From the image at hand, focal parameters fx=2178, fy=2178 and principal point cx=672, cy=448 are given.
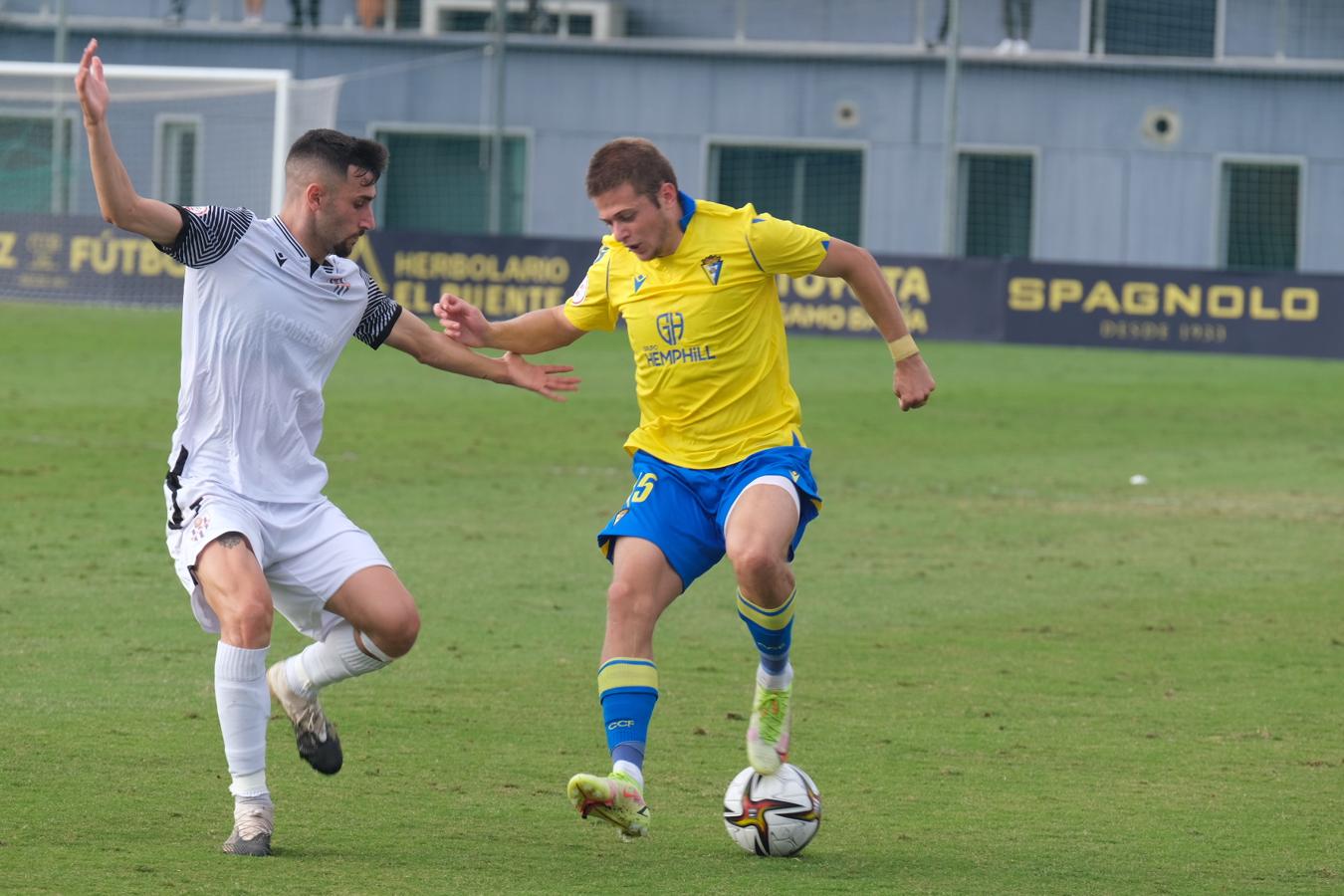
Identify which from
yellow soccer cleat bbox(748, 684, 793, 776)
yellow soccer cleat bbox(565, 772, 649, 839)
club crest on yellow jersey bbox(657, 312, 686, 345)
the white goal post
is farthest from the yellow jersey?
the white goal post

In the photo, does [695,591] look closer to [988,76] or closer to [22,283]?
[22,283]

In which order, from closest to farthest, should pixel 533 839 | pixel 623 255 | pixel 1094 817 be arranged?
pixel 533 839 → pixel 1094 817 → pixel 623 255

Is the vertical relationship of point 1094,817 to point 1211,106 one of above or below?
below

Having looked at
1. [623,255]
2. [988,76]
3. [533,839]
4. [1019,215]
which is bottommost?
[533,839]

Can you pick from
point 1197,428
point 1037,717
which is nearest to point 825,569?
point 1037,717

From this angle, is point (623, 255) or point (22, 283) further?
point (22, 283)

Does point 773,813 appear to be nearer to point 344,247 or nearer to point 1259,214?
point 344,247

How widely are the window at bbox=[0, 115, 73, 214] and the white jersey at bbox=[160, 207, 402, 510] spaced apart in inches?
980

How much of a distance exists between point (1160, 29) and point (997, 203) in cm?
392

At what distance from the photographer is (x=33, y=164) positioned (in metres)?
30.0

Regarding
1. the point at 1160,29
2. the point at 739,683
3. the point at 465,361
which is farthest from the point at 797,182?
the point at 465,361

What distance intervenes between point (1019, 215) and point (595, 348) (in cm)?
1110

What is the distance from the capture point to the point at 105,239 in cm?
2878

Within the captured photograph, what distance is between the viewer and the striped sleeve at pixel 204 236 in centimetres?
577
